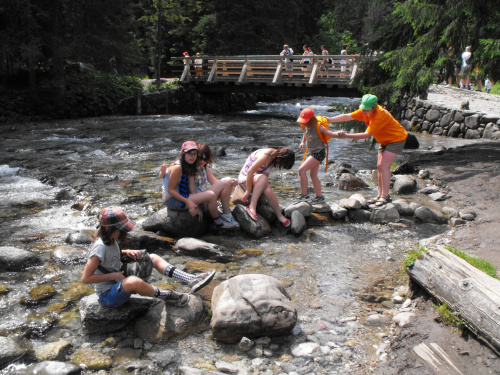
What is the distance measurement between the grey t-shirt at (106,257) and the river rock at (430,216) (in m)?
4.54

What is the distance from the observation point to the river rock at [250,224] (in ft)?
20.0

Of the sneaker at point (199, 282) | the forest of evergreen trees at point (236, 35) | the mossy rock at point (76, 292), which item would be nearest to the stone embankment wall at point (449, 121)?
the forest of evergreen trees at point (236, 35)

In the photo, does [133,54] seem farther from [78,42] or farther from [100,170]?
[100,170]

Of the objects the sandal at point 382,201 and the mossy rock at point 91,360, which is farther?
the sandal at point 382,201

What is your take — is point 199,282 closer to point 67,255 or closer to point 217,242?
point 217,242

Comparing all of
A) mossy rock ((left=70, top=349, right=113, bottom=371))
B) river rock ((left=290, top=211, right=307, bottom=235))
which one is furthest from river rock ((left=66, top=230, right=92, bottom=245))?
river rock ((left=290, top=211, right=307, bottom=235))

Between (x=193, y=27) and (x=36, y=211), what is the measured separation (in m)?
33.6

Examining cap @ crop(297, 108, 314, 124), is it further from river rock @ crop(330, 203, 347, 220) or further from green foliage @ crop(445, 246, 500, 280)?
green foliage @ crop(445, 246, 500, 280)

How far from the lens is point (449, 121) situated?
16.1 m

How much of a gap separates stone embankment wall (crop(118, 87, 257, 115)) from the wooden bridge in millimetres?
797

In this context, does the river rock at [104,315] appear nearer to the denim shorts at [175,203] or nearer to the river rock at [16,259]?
the river rock at [16,259]

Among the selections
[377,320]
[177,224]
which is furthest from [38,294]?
[377,320]

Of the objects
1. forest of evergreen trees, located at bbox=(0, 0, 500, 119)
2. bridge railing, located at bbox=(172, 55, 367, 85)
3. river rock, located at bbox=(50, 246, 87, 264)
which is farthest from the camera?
bridge railing, located at bbox=(172, 55, 367, 85)

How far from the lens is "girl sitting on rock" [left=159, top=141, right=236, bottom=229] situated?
18.8 ft
